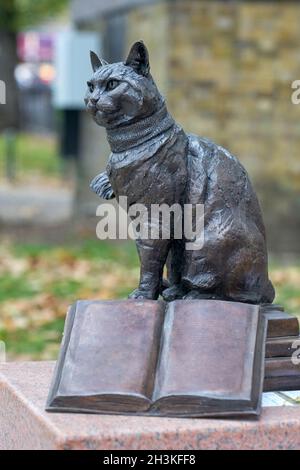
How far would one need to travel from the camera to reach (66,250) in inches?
399

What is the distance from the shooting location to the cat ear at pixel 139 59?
12.1 ft

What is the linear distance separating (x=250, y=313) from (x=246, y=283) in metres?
0.30

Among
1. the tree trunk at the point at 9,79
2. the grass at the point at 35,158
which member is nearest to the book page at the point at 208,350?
the tree trunk at the point at 9,79

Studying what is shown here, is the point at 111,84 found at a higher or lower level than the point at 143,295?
higher

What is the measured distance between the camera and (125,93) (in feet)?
12.1

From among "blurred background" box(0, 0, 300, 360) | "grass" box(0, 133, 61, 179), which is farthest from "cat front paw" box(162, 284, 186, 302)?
"grass" box(0, 133, 61, 179)

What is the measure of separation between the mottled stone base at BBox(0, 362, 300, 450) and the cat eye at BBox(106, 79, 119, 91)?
1168 mm

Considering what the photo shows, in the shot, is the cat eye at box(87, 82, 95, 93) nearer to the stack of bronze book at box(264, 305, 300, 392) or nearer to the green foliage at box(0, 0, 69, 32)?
the stack of bronze book at box(264, 305, 300, 392)

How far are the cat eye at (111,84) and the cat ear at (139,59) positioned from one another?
0.09 m

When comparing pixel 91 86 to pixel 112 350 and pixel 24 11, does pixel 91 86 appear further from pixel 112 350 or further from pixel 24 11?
pixel 24 11

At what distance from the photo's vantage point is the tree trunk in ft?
42.1

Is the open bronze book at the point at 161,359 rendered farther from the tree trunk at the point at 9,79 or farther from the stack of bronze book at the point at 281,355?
the tree trunk at the point at 9,79

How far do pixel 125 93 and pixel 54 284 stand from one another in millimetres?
4867

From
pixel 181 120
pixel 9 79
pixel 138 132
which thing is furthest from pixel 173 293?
pixel 9 79
